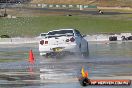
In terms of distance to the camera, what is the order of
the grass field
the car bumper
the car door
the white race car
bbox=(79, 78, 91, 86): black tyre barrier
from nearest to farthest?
bbox=(79, 78, 91, 86): black tyre barrier, the car bumper, the white race car, the car door, the grass field

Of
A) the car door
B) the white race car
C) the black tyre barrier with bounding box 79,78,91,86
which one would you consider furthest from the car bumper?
the black tyre barrier with bounding box 79,78,91,86

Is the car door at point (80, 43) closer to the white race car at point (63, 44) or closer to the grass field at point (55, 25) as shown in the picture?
the white race car at point (63, 44)

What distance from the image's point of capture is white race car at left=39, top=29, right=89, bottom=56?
27219mm

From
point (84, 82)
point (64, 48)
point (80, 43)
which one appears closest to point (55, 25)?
point (80, 43)

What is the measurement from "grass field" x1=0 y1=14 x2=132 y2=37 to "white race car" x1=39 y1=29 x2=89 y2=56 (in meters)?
30.8

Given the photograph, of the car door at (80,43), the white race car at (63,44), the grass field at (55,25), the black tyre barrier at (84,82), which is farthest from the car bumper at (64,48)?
the grass field at (55,25)

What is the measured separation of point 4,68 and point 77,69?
304cm

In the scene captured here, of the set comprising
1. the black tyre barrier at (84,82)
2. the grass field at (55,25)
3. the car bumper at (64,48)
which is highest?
the black tyre barrier at (84,82)

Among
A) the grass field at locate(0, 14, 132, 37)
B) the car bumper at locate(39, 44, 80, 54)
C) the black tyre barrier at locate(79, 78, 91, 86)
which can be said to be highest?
the black tyre barrier at locate(79, 78, 91, 86)

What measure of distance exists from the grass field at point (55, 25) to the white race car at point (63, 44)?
3075 centimetres

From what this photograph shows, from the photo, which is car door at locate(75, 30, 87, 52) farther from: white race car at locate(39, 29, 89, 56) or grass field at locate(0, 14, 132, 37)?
grass field at locate(0, 14, 132, 37)

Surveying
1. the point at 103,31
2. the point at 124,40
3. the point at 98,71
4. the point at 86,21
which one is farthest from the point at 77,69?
the point at 86,21

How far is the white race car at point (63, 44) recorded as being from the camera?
27.2 metres

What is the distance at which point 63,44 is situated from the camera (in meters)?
27.2
